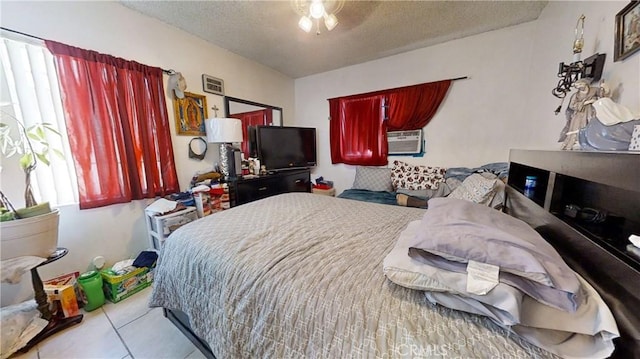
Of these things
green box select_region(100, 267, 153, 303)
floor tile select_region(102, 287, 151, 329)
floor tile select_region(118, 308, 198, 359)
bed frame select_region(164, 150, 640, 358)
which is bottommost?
floor tile select_region(118, 308, 198, 359)

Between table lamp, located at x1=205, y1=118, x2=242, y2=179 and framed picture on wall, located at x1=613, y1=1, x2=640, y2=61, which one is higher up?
framed picture on wall, located at x1=613, y1=1, x2=640, y2=61

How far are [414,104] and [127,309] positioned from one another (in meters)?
3.58

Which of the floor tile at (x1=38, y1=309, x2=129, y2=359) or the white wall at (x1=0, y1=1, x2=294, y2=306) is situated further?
the white wall at (x1=0, y1=1, x2=294, y2=306)

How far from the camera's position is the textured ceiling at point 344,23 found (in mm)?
1924

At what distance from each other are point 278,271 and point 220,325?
326 mm

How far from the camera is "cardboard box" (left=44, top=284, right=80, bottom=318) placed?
1488mm

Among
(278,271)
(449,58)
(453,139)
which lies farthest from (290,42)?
(278,271)

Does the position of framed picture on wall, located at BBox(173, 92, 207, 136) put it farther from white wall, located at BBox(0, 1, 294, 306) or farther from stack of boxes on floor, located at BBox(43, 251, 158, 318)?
stack of boxes on floor, located at BBox(43, 251, 158, 318)

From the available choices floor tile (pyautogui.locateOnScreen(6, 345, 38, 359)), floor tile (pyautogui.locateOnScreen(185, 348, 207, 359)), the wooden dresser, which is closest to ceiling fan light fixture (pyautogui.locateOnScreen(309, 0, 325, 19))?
the wooden dresser

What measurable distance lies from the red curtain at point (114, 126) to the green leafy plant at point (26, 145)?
0.70 ft

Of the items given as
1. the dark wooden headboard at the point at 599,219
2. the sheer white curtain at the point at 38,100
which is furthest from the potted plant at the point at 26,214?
the dark wooden headboard at the point at 599,219

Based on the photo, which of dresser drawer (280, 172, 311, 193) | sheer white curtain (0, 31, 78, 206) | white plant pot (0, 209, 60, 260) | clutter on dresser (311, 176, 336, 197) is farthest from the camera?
clutter on dresser (311, 176, 336, 197)

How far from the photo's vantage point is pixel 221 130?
94.9 inches

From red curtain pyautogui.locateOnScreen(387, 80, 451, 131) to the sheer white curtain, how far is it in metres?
3.35
